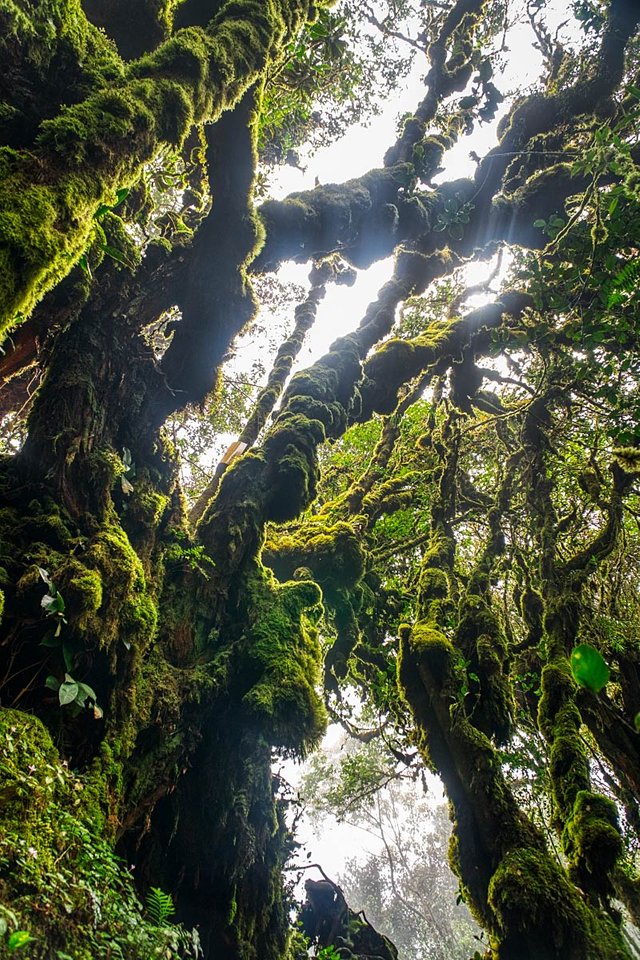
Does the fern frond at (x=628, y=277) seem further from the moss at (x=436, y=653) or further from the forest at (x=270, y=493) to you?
the moss at (x=436, y=653)

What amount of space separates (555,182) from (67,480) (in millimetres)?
7231

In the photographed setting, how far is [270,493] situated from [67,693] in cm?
285

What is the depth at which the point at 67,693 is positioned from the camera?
2697 millimetres

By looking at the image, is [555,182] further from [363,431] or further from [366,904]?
[366,904]

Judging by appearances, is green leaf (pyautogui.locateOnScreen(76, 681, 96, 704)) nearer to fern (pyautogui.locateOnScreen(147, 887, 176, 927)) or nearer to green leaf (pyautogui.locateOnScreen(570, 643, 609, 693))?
fern (pyautogui.locateOnScreen(147, 887, 176, 927))

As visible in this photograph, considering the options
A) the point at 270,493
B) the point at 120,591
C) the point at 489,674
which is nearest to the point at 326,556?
the point at 270,493

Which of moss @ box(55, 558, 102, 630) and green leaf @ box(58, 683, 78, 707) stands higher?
moss @ box(55, 558, 102, 630)

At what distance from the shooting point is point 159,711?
3.48 metres

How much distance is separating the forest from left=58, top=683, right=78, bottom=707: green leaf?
1.2 inches

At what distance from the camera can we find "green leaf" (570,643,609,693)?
1079 mm

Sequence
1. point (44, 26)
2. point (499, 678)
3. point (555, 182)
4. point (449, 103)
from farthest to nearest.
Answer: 1. point (449, 103)
2. point (555, 182)
3. point (499, 678)
4. point (44, 26)

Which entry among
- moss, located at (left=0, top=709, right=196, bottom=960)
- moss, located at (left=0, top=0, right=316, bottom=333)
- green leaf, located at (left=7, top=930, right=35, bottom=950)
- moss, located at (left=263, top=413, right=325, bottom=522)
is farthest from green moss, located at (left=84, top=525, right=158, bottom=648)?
moss, located at (left=263, top=413, right=325, bottom=522)

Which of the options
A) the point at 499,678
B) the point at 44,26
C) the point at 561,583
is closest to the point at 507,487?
the point at 561,583

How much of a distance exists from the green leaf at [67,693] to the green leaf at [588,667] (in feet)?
8.62
